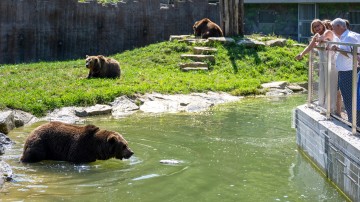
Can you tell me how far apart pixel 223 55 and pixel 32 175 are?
1422cm

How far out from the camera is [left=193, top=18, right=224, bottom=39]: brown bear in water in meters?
26.6

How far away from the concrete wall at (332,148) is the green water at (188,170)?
0.20 metres

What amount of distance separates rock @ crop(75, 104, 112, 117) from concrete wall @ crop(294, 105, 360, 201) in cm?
539

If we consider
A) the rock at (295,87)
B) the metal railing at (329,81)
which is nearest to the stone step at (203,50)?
the rock at (295,87)

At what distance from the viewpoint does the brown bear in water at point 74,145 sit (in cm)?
1151

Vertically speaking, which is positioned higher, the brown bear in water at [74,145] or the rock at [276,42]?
the rock at [276,42]

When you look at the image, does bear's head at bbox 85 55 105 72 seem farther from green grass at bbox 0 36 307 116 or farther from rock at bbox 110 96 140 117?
rock at bbox 110 96 140 117

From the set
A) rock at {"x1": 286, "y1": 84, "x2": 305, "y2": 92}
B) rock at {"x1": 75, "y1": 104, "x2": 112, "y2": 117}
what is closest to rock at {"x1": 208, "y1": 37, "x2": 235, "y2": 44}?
rock at {"x1": 286, "y1": 84, "x2": 305, "y2": 92}

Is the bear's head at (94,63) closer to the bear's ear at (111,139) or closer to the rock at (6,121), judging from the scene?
the rock at (6,121)

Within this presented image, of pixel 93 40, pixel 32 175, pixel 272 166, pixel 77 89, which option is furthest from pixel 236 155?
pixel 93 40

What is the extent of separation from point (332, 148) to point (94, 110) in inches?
301

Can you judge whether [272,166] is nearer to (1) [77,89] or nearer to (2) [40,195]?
(2) [40,195]

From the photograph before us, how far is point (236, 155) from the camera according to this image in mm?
12367

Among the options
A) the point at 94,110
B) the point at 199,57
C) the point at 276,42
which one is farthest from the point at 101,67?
the point at 276,42
